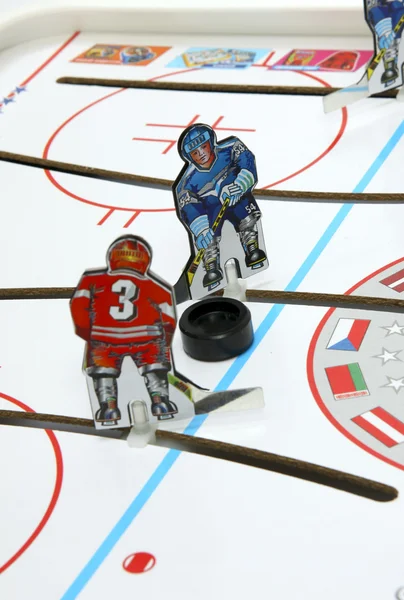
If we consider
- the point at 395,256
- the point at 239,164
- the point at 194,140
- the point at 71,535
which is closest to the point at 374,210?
the point at 395,256

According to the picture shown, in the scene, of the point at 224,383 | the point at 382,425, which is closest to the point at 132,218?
the point at 224,383

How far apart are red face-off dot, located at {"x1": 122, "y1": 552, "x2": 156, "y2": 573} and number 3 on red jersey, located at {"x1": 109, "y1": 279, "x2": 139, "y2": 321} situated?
A: 0.31 metres

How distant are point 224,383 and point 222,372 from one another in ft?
0.09

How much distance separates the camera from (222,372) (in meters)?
1.47

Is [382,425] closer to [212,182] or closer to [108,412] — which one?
[108,412]

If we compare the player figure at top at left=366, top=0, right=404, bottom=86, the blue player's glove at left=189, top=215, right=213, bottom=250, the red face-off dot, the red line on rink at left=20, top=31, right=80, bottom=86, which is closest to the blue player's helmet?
the blue player's glove at left=189, top=215, right=213, bottom=250

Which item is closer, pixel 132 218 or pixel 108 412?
pixel 108 412

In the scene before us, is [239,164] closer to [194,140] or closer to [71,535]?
[194,140]

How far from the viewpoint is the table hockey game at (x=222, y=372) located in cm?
115

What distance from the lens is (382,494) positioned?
1215 millimetres

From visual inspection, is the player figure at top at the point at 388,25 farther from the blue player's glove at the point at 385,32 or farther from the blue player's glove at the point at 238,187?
the blue player's glove at the point at 238,187

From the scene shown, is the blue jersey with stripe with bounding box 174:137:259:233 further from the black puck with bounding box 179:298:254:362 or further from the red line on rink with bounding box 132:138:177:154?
the red line on rink with bounding box 132:138:177:154

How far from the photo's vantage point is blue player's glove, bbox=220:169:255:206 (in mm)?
1557

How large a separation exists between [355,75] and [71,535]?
1476mm
